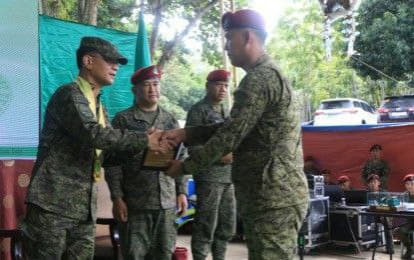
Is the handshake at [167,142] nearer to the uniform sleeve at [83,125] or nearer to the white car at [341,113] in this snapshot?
the uniform sleeve at [83,125]

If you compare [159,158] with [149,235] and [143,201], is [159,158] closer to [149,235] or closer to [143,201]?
[143,201]

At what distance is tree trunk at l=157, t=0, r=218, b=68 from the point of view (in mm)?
11898

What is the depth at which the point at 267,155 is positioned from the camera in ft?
8.46

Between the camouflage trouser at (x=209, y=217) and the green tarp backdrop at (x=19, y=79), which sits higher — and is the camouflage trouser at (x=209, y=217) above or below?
below

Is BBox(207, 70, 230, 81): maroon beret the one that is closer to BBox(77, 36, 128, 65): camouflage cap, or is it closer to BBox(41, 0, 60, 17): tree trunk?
BBox(77, 36, 128, 65): camouflage cap

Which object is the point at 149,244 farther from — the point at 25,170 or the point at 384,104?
the point at 384,104

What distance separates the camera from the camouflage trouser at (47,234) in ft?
9.18

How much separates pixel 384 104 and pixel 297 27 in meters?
9.63

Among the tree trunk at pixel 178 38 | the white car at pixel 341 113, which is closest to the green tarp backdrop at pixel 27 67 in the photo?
the tree trunk at pixel 178 38

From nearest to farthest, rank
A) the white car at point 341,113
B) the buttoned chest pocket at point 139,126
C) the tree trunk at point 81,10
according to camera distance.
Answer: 1. the buttoned chest pocket at point 139,126
2. the tree trunk at point 81,10
3. the white car at point 341,113

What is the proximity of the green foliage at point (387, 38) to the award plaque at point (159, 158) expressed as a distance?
527 inches

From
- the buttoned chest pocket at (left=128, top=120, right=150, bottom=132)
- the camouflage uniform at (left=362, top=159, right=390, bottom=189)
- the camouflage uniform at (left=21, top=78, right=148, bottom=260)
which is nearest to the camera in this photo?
the camouflage uniform at (left=21, top=78, right=148, bottom=260)

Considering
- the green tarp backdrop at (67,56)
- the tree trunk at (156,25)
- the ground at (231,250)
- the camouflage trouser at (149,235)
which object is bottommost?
the ground at (231,250)

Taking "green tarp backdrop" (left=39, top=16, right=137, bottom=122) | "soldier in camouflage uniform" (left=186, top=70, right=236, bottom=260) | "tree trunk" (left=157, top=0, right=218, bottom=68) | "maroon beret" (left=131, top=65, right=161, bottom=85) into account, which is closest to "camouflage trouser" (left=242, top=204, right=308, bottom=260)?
"maroon beret" (left=131, top=65, right=161, bottom=85)
